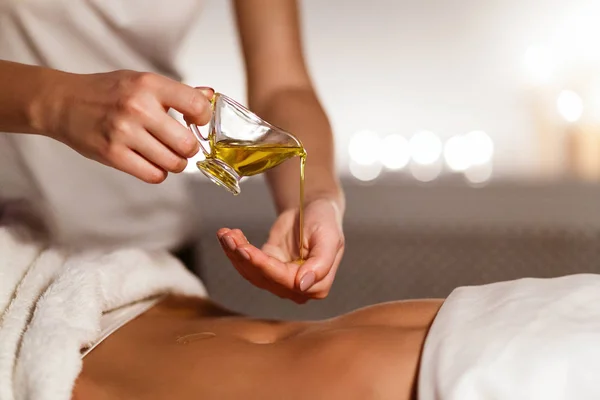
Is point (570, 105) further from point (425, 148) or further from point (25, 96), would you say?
point (25, 96)

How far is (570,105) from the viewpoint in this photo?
7.80ft

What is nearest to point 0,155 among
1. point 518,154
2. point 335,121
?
point 335,121

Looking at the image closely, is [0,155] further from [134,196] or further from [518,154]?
[518,154]

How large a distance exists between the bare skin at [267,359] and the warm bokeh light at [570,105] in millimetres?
1818

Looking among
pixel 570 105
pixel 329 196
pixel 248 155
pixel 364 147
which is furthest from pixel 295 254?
pixel 570 105

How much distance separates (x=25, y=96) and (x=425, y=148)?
1778mm

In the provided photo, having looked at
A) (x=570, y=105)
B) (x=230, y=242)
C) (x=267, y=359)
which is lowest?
(x=267, y=359)

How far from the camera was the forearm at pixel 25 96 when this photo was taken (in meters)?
0.69

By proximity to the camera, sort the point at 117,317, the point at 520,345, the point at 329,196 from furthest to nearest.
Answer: the point at 329,196
the point at 117,317
the point at 520,345

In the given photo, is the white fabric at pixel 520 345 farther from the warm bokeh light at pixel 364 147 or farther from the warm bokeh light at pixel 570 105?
the warm bokeh light at pixel 570 105

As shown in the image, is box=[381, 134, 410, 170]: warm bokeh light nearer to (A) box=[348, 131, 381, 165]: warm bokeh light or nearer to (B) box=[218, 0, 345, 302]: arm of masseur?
(A) box=[348, 131, 381, 165]: warm bokeh light

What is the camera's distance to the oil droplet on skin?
0.75m

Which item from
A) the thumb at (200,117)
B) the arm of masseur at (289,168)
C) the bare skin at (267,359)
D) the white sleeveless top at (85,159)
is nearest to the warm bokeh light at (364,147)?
the arm of masseur at (289,168)

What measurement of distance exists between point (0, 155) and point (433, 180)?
132 cm
